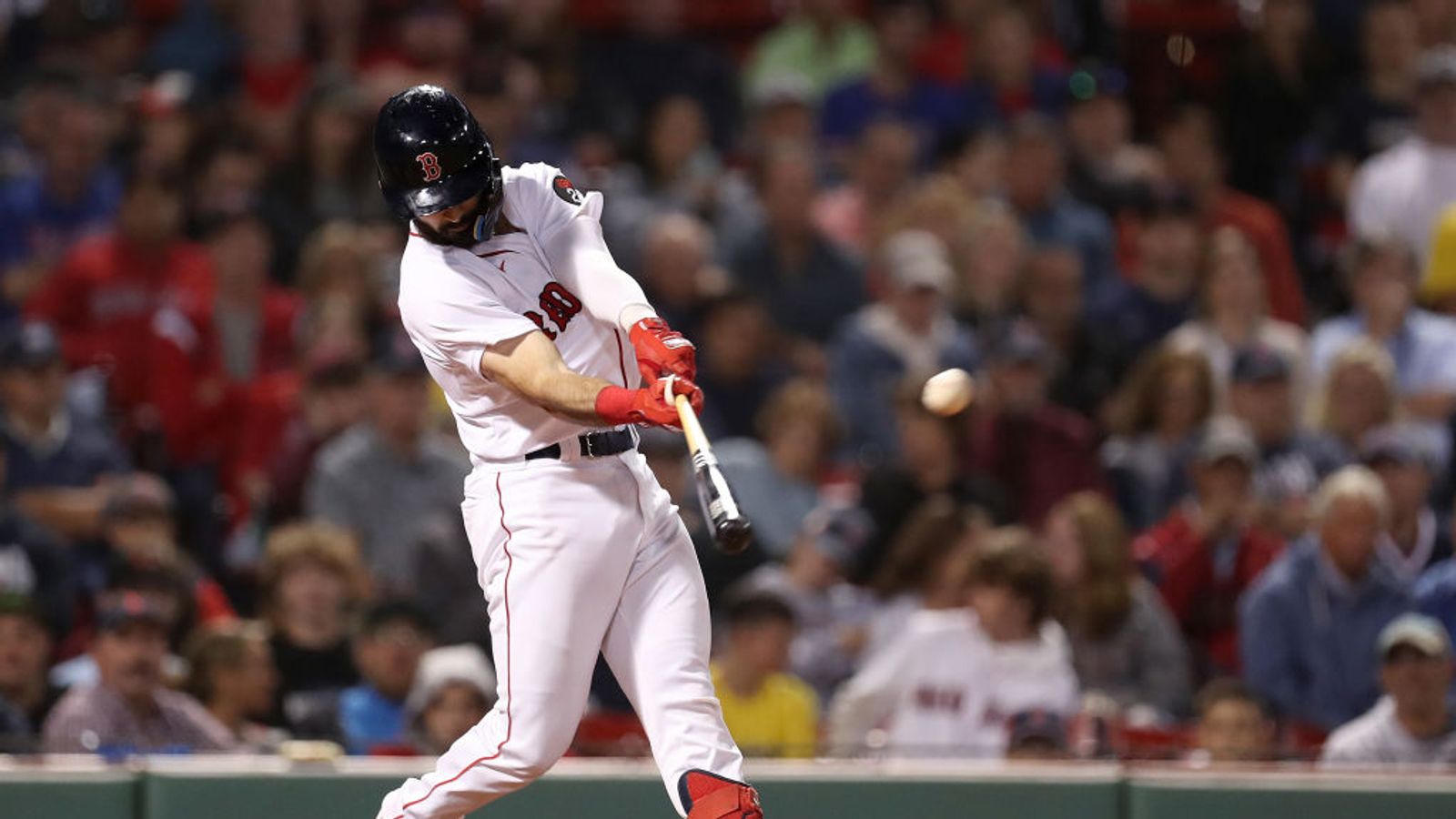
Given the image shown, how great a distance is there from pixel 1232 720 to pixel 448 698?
204 centimetres

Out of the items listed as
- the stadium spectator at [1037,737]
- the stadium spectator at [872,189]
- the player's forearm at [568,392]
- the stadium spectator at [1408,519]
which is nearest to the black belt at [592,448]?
the player's forearm at [568,392]

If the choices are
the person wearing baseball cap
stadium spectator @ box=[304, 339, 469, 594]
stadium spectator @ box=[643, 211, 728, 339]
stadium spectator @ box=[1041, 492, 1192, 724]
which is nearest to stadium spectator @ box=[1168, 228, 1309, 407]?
stadium spectator @ box=[1041, 492, 1192, 724]

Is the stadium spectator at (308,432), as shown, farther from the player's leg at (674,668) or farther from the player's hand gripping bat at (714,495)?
the player's hand gripping bat at (714,495)

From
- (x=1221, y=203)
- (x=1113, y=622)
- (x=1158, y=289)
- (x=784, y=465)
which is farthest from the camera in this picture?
(x=1221, y=203)

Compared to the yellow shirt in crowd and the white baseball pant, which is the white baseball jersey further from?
the yellow shirt in crowd

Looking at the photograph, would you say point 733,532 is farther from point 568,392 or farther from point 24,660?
point 24,660

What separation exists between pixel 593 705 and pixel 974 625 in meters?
1.12

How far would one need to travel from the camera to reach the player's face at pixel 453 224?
4098 millimetres

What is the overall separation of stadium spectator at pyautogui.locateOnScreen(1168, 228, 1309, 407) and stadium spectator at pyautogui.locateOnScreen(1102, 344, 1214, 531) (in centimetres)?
28

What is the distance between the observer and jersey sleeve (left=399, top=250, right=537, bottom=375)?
13.2 feet

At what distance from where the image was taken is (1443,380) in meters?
7.84

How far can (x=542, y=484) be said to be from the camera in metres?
4.11

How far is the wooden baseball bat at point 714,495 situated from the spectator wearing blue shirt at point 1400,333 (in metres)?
4.48

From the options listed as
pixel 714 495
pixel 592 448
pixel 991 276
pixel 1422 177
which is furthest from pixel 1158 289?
pixel 714 495
